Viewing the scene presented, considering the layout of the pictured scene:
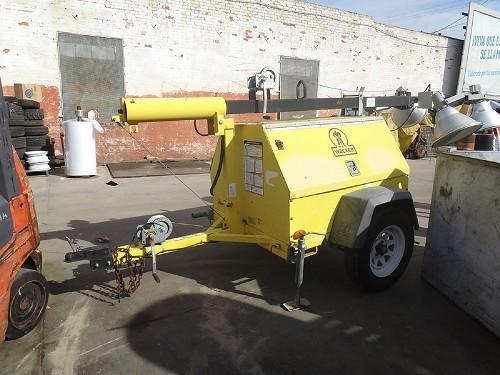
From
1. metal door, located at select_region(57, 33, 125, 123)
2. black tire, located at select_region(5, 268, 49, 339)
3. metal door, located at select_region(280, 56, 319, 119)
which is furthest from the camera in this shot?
metal door, located at select_region(280, 56, 319, 119)

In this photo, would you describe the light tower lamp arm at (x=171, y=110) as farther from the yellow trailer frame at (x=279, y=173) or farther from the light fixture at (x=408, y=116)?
the light fixture at (x=408, y=116)

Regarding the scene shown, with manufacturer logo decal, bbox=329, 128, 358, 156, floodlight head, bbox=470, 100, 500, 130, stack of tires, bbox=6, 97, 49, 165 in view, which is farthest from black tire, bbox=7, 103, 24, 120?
floodlight head, bbox=470, 100, 500, 130

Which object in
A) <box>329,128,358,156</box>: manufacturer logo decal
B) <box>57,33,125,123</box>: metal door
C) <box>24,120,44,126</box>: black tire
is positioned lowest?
<box>24,120,44,126</box>: black tire

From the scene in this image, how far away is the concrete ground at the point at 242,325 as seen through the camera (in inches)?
122

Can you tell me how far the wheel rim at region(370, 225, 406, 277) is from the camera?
421 cm

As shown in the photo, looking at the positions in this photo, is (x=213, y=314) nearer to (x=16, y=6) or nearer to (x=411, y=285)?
(x=411, y=285)

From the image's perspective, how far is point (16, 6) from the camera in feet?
33.2

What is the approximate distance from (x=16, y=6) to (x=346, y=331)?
11.3m

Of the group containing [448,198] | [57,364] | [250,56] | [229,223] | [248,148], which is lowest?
[57,364]

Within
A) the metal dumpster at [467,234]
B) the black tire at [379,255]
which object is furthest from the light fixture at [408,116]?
the black tire at [379,255]

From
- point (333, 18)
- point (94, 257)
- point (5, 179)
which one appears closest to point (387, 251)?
point (94, 257)

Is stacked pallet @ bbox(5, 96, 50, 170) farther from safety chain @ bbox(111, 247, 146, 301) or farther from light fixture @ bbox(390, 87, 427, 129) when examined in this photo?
light fixture @ bbox(390, 87, 427, 129)

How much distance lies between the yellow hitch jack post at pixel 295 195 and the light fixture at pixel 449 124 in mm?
801

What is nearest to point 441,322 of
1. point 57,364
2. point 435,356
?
point 435,356
